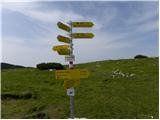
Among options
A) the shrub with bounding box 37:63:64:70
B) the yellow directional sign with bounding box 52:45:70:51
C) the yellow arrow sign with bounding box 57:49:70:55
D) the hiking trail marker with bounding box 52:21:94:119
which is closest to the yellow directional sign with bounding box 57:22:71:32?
the hiking trail marker with bounding box 52:21:94:119

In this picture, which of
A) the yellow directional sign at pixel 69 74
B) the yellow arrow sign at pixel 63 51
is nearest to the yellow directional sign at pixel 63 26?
the yellow arrow sign at pixel 63 51

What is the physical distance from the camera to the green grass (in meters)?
25.8

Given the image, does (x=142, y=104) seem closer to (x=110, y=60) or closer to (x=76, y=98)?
(x=76, y=98)

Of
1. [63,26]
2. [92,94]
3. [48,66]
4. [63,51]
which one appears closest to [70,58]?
[63,51]

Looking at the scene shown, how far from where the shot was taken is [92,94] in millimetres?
30172

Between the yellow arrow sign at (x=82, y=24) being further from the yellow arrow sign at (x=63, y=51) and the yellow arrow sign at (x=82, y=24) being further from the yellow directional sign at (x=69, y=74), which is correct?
the yellow directional sign at (x=69, y=74)

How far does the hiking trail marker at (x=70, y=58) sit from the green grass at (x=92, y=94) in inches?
313

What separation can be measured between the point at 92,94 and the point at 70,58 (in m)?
13.4

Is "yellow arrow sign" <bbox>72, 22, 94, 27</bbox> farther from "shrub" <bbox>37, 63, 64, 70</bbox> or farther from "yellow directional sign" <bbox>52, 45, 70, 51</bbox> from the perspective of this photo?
"shrub" <bbox>37, 63, 64, 70</bbox>

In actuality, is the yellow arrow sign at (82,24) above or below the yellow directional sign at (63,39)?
above

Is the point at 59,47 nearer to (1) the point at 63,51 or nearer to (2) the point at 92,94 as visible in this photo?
(1) the point at 63,51

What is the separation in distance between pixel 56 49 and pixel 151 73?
920 inches

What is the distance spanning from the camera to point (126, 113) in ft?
83.0

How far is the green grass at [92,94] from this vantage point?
25.8 m
